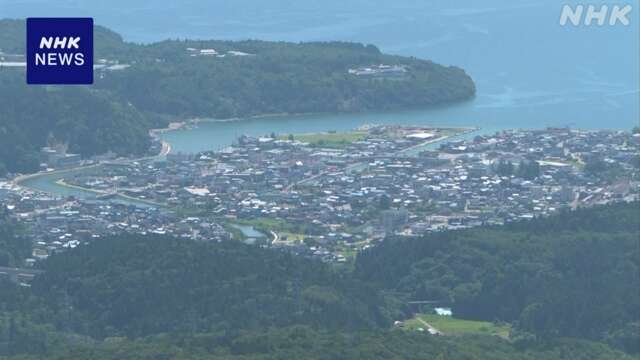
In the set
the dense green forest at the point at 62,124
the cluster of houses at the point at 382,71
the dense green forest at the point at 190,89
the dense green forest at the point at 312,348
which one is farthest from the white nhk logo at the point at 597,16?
the dense green forest at the point at 312,348

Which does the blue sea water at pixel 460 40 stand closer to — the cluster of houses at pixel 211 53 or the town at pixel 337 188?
the town at pixel 337 188

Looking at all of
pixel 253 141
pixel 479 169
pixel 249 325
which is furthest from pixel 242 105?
pixel 249 325

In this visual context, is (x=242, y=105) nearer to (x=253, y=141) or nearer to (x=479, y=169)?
(x=253, y=141)

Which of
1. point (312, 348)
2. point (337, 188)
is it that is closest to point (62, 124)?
point (337, 188)

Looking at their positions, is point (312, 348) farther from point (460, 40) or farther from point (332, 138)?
point (460, 40)

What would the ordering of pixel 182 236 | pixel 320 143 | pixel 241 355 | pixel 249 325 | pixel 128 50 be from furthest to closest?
pixel 128 50, pixel 320 143, pixel 182 236, pixel 249 325, pixel 241 355

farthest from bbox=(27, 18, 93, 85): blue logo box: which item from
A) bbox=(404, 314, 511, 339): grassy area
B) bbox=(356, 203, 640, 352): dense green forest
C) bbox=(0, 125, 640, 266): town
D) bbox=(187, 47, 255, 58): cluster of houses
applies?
bbox=(187, 47, 255, 58): cluster of houses

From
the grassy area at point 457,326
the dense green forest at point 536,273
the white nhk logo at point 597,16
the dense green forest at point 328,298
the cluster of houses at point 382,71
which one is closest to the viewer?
the dense green forest at point 328,298
